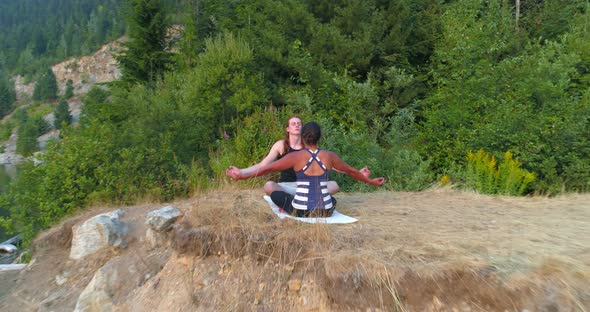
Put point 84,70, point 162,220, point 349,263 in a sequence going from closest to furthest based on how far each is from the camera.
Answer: point 349,263 → point 162,220 → point 84,70

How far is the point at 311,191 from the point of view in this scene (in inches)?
180

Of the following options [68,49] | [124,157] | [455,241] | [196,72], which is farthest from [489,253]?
[68,49]

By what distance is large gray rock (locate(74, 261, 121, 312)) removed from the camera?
466 centimetres

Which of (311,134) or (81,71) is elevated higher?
(81,71)

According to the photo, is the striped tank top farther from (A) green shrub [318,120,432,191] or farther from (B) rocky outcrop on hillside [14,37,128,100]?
(B) rocky outcrop on hillside [14,37,128,100]

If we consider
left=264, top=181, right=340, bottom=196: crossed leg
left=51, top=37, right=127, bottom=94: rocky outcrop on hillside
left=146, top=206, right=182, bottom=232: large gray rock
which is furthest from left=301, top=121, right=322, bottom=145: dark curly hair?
left=51, top=37, right=127, bottom=94: rocky outcrop on hillside

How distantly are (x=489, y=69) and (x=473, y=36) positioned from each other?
6.87ft

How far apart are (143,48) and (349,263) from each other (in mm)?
21588

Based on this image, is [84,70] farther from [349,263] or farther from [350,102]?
[349,263]

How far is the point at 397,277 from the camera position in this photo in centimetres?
348

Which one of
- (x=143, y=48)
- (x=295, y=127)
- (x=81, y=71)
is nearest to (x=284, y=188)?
(x=295, y=127)

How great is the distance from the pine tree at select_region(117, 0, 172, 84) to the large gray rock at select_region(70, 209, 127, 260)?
1740cm

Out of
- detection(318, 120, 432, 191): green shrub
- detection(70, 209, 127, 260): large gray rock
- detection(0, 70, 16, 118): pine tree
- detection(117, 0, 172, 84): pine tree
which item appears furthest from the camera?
detection(0, 70, 16, 118): pine tree

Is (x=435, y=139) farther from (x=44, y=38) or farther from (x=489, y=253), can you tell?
(x=44, y=38)
